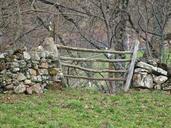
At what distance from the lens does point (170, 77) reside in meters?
10.4

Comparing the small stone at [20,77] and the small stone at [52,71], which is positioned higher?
the small stone at [52,71]

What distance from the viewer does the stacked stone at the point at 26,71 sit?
920cm

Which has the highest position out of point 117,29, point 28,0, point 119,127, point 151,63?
point 28,0

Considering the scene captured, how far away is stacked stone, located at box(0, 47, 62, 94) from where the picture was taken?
920 centimetres

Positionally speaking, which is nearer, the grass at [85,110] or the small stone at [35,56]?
the grass at [85,110]

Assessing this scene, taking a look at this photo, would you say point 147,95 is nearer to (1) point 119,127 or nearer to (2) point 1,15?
(1) point 119,127

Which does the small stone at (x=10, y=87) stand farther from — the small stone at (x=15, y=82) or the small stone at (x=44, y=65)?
the small stone at (x=44, y=65)

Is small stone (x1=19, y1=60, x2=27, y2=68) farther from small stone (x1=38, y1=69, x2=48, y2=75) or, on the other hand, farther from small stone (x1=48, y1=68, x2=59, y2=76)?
small stone (x1=48, y1=68, x2=59, y2=76)

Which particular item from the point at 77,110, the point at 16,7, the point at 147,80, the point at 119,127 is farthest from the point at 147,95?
the point at 16,7

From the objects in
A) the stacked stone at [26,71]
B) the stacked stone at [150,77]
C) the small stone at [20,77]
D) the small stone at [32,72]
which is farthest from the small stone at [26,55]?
the stacked stone at [150,77]

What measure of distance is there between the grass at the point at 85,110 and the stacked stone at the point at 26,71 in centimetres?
28

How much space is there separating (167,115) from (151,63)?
2854 mm

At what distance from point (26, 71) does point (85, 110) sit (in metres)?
2.03

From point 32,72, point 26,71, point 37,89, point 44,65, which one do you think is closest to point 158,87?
point 44,65
